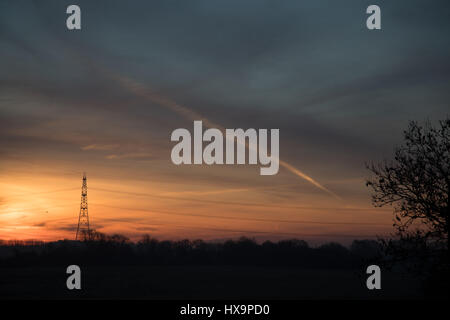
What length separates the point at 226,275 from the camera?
417 ft

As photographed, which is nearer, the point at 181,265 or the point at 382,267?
the point at 382,267

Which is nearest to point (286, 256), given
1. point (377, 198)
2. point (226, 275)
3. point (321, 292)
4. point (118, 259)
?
point (226, 275)

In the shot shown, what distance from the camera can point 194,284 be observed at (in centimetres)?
11250

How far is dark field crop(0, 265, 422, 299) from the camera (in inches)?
3841

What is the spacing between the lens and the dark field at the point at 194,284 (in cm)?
9756

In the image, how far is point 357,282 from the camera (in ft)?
376
